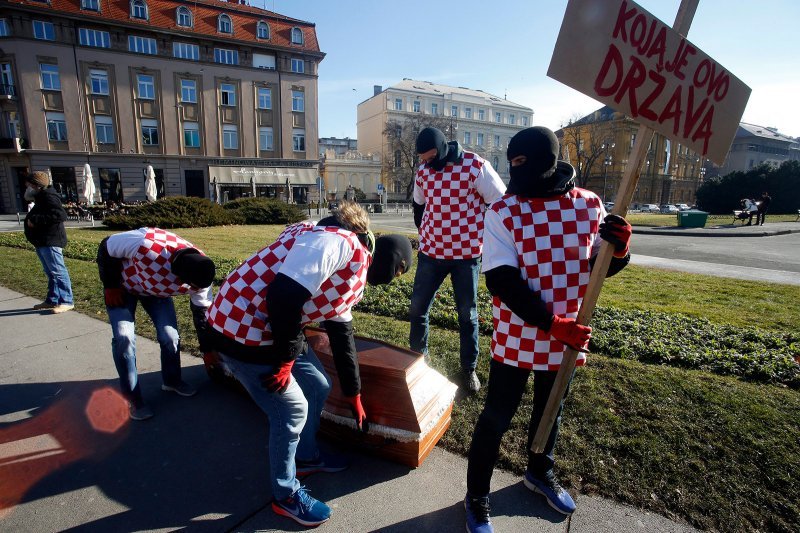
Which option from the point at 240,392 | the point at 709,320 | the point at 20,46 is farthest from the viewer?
the point at 20,46

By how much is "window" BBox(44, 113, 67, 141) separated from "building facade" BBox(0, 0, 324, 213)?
0.22ft

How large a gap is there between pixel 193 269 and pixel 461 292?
75.0 inches

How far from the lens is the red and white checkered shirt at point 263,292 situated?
193 centimetres

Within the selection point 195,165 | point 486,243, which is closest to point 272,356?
point 486,243

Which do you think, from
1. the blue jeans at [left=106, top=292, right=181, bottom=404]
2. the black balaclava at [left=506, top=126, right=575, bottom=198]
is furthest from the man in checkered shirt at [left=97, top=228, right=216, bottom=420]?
the black balaclava at [left=506, top=126, right=575, bottom=198]

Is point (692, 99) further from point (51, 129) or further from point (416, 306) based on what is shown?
point (51, 129)

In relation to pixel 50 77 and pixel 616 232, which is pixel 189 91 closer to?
pixel 50 77

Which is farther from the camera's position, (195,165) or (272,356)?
(195,165)

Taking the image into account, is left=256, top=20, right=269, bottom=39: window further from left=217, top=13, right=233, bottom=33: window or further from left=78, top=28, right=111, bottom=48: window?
left=78, top=28, right=111, bottom=48: window

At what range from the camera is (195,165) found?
33844 mm

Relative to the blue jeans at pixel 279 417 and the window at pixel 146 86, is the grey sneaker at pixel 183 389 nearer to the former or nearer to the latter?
the blue jeans at pixel 279 417

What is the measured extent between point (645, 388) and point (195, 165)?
36.6 m

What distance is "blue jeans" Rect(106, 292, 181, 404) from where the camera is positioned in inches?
116

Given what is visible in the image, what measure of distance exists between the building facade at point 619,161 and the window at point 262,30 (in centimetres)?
3020
